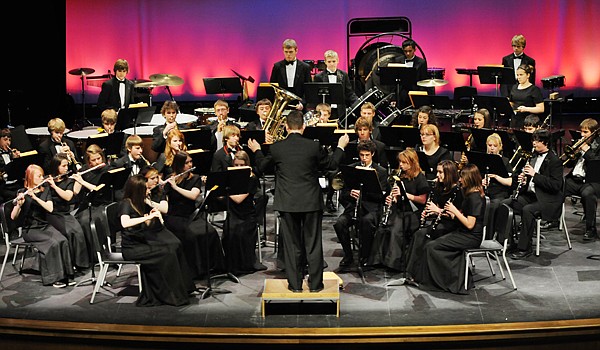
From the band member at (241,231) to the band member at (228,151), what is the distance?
0.93ft

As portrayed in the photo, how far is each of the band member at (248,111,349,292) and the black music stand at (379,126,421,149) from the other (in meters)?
1.88

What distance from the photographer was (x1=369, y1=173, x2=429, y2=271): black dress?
7430mm

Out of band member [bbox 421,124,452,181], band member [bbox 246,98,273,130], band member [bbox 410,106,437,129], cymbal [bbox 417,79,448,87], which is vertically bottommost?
band member [bbox 421,124,452,181]

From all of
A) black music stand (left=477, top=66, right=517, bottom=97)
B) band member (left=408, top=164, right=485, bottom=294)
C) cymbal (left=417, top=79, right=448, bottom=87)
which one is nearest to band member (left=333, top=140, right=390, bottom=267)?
band member (left=408, top=164, right=485, bottom=294)

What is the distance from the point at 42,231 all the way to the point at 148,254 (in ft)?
4.20

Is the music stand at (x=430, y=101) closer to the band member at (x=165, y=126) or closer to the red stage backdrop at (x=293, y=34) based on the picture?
the band member at (x=165, y=126)

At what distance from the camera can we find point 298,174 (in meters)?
6.53

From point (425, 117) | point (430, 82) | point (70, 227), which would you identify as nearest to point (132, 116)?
point (70, 227)

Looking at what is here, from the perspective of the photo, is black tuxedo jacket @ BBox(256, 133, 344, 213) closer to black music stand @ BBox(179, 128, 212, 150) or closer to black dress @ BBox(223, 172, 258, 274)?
black dress @ BBox(223, 172, 258, 274)

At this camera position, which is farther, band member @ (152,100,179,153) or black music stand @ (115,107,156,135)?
black music stand @ (115,107,156,135)

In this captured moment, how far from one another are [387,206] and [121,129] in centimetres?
317

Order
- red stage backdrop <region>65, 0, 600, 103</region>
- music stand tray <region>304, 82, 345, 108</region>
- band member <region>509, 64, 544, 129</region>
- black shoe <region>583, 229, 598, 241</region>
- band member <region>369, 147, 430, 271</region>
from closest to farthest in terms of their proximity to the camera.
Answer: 1. band member <region>369, 147, 430, 271</region>
2. black shoe <region>583, 229, 598, 241</region>
3. music stand tray <region>304, 82, 345, 108</region>
4. band member <region>509, 64, 544, 129</region>
5. red stage backdrop <region>65, 0, 600, 103</region>

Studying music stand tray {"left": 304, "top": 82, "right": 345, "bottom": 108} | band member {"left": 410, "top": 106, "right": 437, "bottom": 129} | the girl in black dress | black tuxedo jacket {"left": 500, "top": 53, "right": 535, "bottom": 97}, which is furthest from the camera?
black tuxedo jacket {"left": 500, "top": 53, "right": 535, "bottom": 97}

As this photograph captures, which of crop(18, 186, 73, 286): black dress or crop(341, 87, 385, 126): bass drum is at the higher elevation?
crop(341, 87, 385, 126): bass drum
